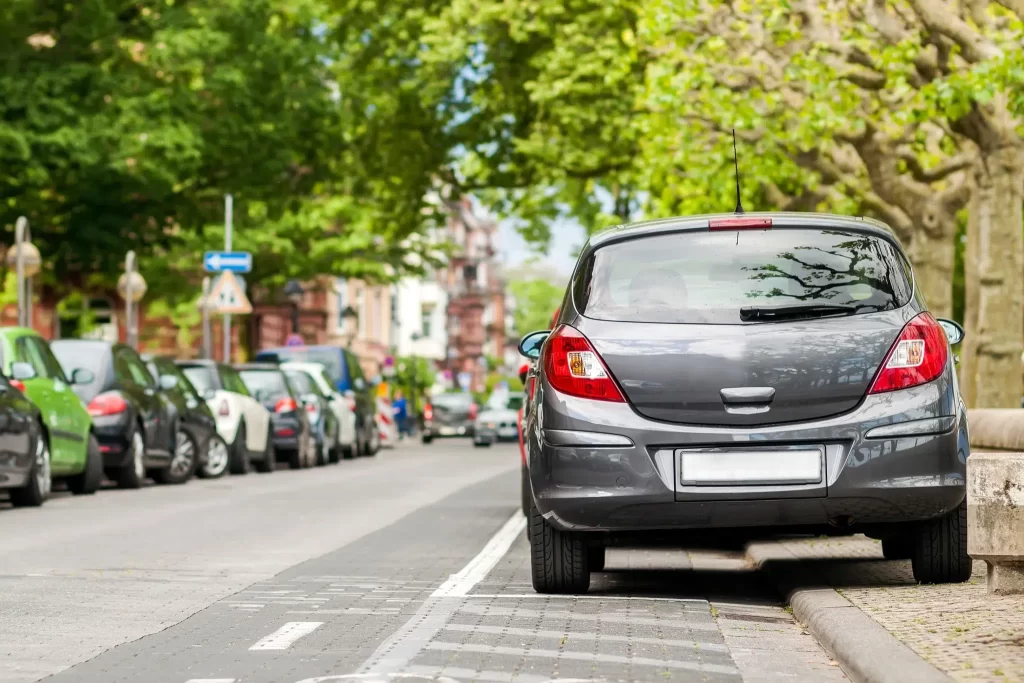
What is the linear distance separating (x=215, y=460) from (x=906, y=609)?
19.6m

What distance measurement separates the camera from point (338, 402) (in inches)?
1451

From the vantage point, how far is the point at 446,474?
30031 mm

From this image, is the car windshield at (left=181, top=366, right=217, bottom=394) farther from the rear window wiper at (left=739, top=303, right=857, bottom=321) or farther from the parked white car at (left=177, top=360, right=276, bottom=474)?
the rear window wiper at (left=739, top=303, right=857, bottom=321)

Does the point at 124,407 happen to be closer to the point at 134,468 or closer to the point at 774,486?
the point at 134,468

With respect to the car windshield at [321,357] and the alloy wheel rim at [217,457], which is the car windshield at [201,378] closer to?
the alloy wheel rim at [217,457]

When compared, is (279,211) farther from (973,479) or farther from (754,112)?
(973,479)

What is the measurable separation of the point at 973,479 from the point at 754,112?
18661 mm

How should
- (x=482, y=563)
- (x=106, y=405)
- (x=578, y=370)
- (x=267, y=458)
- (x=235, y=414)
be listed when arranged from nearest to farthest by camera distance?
(x=578, y=370), (x=482, y=563), (x=106, y=405), (x=235, y=414), (x=267, y=458)

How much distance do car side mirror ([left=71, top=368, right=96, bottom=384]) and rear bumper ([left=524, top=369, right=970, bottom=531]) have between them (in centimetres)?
1294

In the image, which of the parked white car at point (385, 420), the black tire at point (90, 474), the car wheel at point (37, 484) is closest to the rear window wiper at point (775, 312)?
the car wheel at point (37, 484)

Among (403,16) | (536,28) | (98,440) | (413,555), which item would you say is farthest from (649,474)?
(403,16)

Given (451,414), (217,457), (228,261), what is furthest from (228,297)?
(451,414)

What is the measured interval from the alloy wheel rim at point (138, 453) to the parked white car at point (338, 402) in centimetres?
1015

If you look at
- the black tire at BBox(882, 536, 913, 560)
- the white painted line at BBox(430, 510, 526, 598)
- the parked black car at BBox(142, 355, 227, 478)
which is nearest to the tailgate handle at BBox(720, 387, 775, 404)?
the white painted line at BBox(430, 510, 526, 598)
